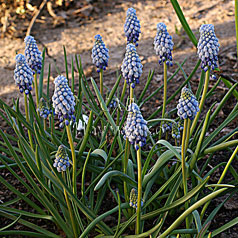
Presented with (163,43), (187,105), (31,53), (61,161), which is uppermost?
(31,53)

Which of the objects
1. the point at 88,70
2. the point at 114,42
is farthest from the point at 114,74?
the point at 114,42

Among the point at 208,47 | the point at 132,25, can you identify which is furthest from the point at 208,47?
the point at 132,25

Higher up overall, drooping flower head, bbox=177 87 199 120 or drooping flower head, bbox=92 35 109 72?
drooping flower head, bbox=92 35 109 72

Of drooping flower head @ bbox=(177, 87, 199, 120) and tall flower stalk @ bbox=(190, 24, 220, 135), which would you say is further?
tall flower stalk @ bbox=(190, 24, 220, 135)

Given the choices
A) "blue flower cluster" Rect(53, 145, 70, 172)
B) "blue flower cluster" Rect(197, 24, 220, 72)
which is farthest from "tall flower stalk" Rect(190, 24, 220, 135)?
"blue flower cluster" Rect(53, 145, 70, 172)

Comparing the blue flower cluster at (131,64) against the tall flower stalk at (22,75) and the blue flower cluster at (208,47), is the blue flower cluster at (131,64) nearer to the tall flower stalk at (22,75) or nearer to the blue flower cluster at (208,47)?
the blue flower cluster at (208,47)

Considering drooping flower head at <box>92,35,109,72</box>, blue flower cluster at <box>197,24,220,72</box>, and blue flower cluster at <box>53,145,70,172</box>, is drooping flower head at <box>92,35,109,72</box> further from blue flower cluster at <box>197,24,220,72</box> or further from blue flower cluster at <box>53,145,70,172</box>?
blue flower cluster at <box>53,145,70,172</box>

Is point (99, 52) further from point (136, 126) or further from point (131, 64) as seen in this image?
A: point (136, 126)

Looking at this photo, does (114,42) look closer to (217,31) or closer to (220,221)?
(217,31)

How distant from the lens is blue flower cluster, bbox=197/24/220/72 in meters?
2.09

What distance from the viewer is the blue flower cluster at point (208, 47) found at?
209 cm

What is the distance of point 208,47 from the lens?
2092 millimetres

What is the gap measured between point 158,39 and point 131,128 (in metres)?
0.94

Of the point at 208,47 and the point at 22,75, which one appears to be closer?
the point at 208,47
